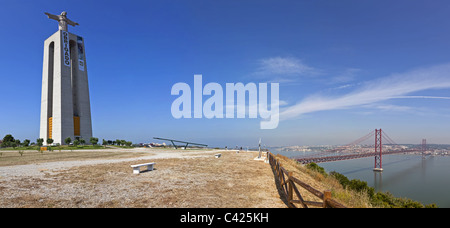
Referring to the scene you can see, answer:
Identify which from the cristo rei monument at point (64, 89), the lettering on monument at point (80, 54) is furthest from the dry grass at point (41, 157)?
the lettering on monument at point (80, 54)

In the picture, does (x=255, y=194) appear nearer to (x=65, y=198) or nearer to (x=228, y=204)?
(x=228, y=204)

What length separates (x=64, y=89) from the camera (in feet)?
187

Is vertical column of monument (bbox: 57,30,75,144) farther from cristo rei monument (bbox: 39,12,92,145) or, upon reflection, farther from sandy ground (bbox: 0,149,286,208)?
sandy ground (bbox: 0,149,286,208)

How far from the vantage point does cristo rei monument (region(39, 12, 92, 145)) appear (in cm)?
5572

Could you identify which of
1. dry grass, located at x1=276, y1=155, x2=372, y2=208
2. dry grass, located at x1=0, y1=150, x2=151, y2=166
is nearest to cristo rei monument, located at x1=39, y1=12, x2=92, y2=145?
dry grass, located at x1=0, y1=150, x2=151, y2=166

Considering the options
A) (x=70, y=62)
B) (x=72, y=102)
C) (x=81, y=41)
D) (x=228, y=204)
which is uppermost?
(x=81, y=41)

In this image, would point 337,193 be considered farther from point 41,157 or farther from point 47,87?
point 47,87

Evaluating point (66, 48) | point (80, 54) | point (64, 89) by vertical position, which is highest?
point (66, 48)

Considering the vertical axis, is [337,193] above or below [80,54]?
below

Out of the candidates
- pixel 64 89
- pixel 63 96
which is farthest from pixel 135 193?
pixel 64 89
